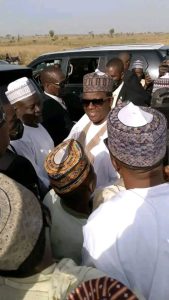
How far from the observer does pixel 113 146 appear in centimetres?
188

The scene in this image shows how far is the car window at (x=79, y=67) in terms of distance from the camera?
397 inches

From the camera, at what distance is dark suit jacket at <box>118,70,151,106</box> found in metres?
5.79

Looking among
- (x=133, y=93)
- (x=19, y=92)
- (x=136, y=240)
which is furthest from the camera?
(x=133, y=93)

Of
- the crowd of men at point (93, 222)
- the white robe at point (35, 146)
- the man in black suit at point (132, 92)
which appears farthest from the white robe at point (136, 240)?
the man in black suit at point (132, 92)

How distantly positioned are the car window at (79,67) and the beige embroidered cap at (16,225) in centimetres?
878

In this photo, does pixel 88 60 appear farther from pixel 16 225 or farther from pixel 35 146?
pixel 16 225

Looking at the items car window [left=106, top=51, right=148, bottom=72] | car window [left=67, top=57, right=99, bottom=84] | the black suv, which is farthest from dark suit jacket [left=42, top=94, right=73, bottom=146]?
car window [left=67, top=57, right=99, bottom=84]

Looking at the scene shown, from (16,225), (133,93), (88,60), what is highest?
(16,225)

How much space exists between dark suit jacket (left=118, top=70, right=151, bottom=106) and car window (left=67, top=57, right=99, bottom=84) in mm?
4029

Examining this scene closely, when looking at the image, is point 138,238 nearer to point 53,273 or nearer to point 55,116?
point 53,273

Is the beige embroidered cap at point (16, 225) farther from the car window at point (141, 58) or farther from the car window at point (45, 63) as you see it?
the car window at point (45, 63)

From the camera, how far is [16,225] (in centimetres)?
136

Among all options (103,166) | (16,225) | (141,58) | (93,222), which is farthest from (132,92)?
(16,225)

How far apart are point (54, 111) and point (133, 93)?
4.55 ft
